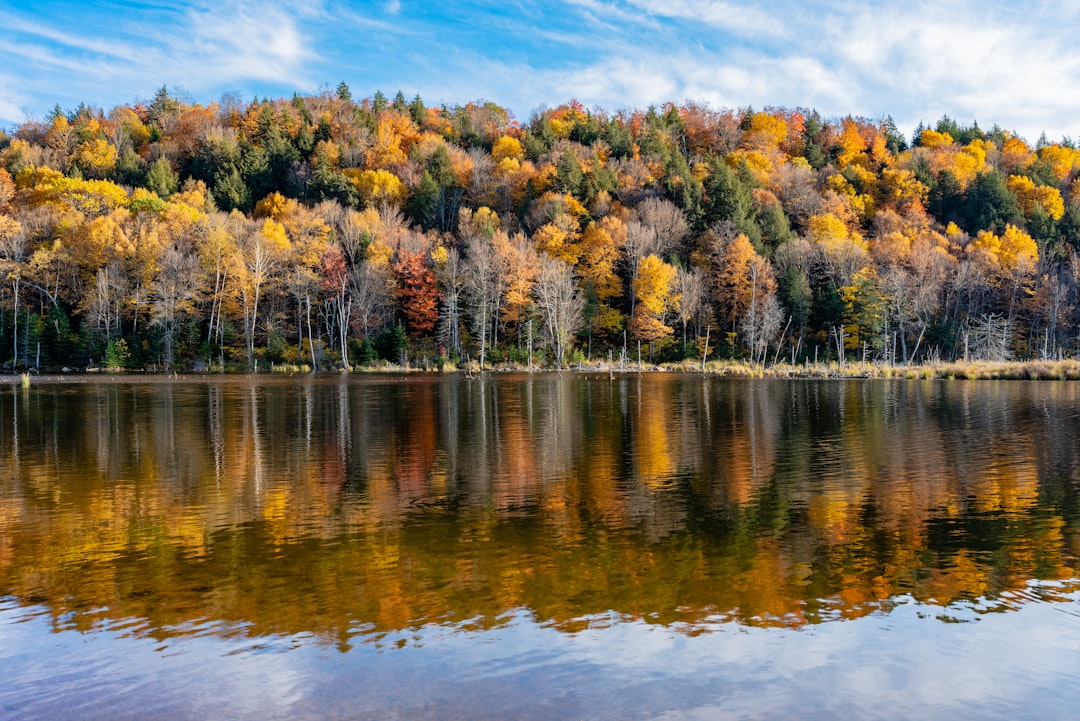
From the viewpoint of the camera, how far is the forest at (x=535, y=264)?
243ft

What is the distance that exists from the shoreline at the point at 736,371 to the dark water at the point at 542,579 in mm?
33413

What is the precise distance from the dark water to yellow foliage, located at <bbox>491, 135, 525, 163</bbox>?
335ft

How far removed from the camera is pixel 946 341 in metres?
77.8

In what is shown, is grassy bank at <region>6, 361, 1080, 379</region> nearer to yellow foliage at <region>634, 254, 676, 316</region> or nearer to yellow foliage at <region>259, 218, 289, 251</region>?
yellow foliage at <region>634, 254, 676, 316</region>

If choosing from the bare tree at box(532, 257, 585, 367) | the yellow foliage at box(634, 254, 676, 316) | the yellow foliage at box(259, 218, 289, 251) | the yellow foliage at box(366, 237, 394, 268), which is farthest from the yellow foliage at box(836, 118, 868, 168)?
the yellow foliage at box(259, 218, 289, 251)

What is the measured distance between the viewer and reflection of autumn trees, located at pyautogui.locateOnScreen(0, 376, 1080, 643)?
31.6 feet

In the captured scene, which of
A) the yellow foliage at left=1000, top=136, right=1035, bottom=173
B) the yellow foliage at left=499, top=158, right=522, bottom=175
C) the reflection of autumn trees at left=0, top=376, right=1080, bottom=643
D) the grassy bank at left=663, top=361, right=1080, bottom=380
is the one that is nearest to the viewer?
the reflection of autumn trees at left=0, top=376, right=1080, bottom=643

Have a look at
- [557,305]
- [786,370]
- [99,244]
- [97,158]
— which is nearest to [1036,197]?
[786,370]

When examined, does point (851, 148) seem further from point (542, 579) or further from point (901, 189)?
point (542, 579)

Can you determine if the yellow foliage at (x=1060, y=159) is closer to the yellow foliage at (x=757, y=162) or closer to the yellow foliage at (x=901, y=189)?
the yellow foliage at (x=901, y=189)

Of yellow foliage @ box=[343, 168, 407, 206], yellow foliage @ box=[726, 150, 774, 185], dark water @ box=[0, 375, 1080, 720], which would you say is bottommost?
dark water @ box=[0, 375, 1080, 720]

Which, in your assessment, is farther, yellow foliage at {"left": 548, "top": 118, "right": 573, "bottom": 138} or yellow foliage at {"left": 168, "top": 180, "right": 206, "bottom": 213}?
yellow foliage at {"left": 548, "top": 118, "right": 573, "bottom": 138}

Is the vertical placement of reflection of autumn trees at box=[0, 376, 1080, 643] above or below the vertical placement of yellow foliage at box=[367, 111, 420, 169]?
below

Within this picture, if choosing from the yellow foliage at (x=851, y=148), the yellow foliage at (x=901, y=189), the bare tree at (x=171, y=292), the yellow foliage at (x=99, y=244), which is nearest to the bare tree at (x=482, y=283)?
the bare tree at (x=171, y=292)
